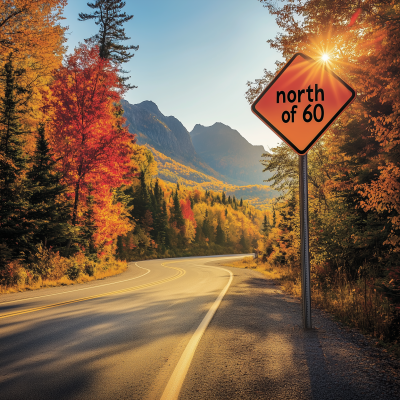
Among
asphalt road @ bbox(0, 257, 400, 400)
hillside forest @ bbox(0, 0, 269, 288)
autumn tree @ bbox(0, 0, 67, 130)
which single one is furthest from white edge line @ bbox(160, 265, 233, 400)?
autumn tree @ bbox(0, 0, 67, 130)

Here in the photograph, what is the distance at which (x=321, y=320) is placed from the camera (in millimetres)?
5449

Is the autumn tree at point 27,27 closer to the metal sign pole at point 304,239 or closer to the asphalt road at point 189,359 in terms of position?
the asphalt road at point 189,359

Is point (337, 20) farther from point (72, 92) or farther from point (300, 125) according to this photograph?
point (72, 92)

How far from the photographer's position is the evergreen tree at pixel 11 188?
13.4 m

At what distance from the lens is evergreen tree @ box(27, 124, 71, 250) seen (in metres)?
15.0

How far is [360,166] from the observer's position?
Result: 352 inches

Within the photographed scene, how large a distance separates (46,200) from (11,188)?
2010 millimetres

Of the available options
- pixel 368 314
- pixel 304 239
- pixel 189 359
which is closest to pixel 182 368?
pixel 189 359

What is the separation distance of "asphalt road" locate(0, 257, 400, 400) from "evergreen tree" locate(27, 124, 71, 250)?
9.92 m

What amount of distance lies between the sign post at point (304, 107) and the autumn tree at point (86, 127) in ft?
48.7

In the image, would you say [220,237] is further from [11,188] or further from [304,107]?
[304,107]

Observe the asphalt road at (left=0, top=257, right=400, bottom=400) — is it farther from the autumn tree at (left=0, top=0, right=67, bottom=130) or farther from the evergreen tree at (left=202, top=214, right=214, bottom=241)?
the evergreen tree at (left=202, top=214, right=214, bottom=241)

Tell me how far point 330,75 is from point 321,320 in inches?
164

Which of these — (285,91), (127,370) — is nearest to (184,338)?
(127,370)
